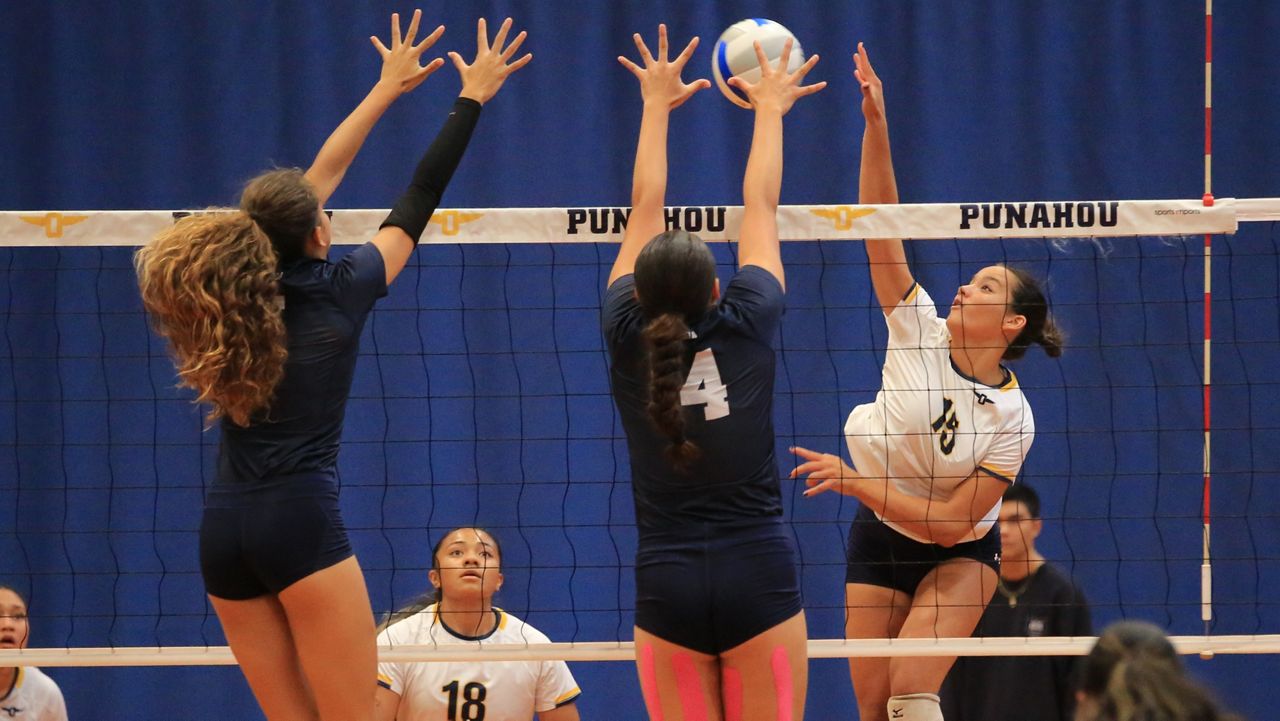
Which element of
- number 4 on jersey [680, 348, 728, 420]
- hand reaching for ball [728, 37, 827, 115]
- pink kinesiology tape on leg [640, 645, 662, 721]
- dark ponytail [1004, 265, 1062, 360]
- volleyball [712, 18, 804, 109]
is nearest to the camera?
number 4 on jersey [680, 348, 728, 420]

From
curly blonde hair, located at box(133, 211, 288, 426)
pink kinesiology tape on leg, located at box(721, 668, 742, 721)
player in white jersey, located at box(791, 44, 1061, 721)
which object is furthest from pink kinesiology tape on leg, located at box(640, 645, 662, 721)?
player in white jersey, located at box(791, 44, 1061, 721)

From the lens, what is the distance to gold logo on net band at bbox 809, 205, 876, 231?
14.1 ft

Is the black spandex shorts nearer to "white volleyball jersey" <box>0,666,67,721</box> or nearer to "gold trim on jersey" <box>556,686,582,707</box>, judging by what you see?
"gold trim on jersey" <box>556,686,582,707</box>

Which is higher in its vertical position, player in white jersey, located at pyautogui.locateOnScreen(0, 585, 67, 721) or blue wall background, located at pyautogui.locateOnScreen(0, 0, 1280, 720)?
blue wall background, located at pyautogui.locateOnScreen(0, 0, 1280, 720)

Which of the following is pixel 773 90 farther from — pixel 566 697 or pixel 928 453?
pixel 566 697

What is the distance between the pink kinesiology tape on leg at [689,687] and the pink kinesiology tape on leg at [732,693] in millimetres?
57

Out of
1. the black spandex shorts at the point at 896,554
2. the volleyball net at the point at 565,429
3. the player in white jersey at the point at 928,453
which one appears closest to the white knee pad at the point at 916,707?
the player in white jersey at the point at 928,453

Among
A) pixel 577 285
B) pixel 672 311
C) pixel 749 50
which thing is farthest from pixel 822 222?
pixel 577 285

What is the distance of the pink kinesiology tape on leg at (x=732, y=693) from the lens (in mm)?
3330

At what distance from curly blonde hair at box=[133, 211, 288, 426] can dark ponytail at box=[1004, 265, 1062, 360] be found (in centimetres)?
255

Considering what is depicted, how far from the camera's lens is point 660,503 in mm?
3361

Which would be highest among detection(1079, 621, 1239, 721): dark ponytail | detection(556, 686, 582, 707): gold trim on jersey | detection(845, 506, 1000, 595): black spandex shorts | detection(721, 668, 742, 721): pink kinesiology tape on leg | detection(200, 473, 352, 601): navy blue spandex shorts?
detection(200, 473, 352, 601): navy blue spandex shorts

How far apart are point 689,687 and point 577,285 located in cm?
443

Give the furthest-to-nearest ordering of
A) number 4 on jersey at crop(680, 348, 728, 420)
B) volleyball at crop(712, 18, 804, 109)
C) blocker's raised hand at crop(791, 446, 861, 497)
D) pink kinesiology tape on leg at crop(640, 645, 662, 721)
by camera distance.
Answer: volleyball at crop(712, 18, 804, 109), blocker's raised hand at crop(791, 446, 861, 497), pink kinesiology tape on leg at crop(640, 645, 662, 721), number 4 on jersey at crop(680, 348, 728, 420)
